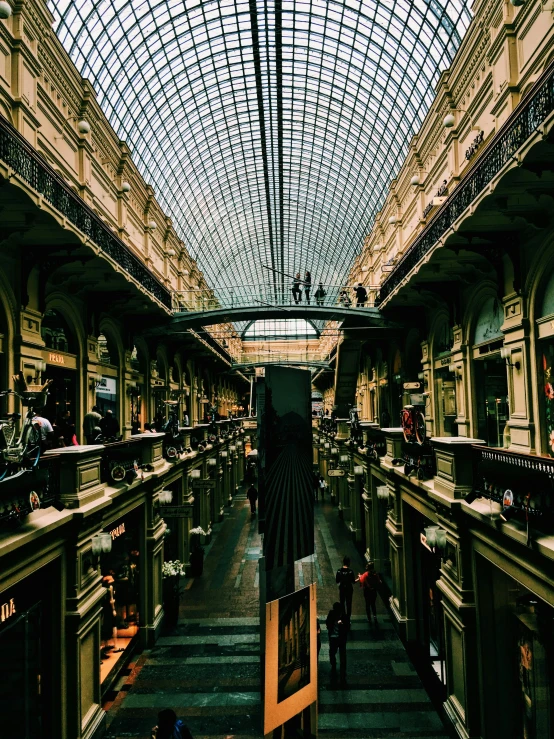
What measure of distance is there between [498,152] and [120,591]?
13.3 metres

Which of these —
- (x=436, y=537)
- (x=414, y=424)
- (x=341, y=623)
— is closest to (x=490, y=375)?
(x=414, y=424)

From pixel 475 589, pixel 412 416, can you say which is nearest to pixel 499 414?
pixel 412 416

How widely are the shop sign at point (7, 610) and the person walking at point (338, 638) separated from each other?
808cm

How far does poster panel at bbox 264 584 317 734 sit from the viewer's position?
3955 mm

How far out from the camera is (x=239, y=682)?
12867 mm

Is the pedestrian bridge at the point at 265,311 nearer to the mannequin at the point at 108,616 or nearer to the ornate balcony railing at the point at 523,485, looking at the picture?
the mannequin at the point at 108,616

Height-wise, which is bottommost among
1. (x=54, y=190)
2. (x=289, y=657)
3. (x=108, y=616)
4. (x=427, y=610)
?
(x=427, y=610)

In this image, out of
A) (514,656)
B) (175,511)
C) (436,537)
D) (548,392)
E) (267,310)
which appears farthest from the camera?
(267,310)

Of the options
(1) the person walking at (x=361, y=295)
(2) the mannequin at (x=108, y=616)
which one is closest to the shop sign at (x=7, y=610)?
(2) the mannequin at (x=108, y=616)

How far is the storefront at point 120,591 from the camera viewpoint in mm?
12625

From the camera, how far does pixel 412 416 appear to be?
12578mm

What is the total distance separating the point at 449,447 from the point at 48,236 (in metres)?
9.20

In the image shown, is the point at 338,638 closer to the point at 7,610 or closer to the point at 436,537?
the point at 436,537

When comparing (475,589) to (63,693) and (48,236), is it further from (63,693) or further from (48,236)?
(48,236)
